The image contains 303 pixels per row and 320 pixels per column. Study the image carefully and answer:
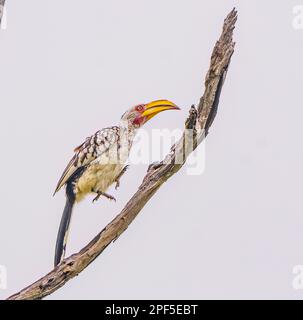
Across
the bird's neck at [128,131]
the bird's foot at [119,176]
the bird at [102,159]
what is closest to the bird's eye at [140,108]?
the bird at [102,159]

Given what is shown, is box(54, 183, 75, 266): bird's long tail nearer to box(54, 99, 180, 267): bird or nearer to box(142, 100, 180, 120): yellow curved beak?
box(54, 99, 180, 267): bird

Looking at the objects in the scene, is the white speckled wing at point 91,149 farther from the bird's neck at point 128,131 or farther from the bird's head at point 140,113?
the bird's head at point 140,113

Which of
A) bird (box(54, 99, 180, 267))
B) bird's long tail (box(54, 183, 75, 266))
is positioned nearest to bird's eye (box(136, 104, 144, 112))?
bird (box(54, 99, 180, 267))

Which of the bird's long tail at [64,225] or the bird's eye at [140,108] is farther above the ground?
the bird's eye at [140,108]

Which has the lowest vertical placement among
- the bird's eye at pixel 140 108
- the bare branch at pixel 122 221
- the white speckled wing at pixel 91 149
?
the bare branch at pixel 122 221

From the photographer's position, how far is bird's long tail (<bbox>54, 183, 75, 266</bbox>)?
4.33 metres

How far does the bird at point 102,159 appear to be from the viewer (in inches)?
187

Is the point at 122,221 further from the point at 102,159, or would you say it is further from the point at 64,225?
the point at 102,159

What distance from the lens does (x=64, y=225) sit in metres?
4.50

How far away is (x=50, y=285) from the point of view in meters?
3.88
